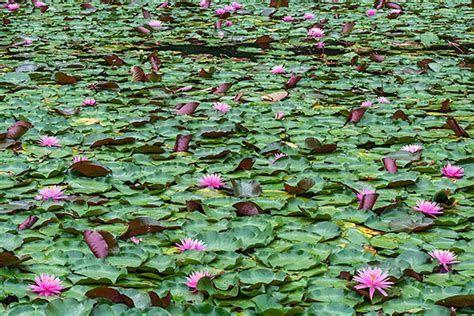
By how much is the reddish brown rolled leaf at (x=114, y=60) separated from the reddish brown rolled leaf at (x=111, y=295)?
7.62 ft

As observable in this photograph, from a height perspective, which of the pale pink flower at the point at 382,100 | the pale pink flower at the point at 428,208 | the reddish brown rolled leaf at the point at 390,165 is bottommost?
the pale pink flower at the point at 382,100

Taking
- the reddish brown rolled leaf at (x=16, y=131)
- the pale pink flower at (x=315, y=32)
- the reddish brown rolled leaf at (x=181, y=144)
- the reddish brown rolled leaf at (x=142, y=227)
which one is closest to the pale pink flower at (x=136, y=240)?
the reddish brown rolled leaf at (x=142, y=227)

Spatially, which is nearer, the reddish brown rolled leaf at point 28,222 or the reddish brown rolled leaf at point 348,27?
the reddish brown rolled leaf at point 28,222

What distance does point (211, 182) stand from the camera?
2.30 metres

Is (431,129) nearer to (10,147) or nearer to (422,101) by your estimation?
(422,101)

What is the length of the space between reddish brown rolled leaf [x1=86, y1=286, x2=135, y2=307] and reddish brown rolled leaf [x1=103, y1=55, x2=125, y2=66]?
232 cm

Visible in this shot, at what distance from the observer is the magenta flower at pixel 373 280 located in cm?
169

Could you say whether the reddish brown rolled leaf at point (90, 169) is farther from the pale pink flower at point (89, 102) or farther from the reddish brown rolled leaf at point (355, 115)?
the reddish brown rolled leaf at point (355, 115)

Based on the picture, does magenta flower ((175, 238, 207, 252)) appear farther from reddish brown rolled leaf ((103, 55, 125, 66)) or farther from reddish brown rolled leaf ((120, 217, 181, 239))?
reddish brown rolled leaf ((103, 55, 125, 66))

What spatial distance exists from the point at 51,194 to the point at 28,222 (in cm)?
18

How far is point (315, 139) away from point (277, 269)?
892 millimetres

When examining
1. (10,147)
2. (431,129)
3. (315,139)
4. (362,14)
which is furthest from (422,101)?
(362,14)

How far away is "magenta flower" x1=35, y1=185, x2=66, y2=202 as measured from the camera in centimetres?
219

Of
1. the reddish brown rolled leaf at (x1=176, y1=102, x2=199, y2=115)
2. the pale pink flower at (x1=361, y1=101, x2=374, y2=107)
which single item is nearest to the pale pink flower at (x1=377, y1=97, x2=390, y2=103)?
the pale pink flower at (x1=361, y1=101, x2=374, y2=107)
